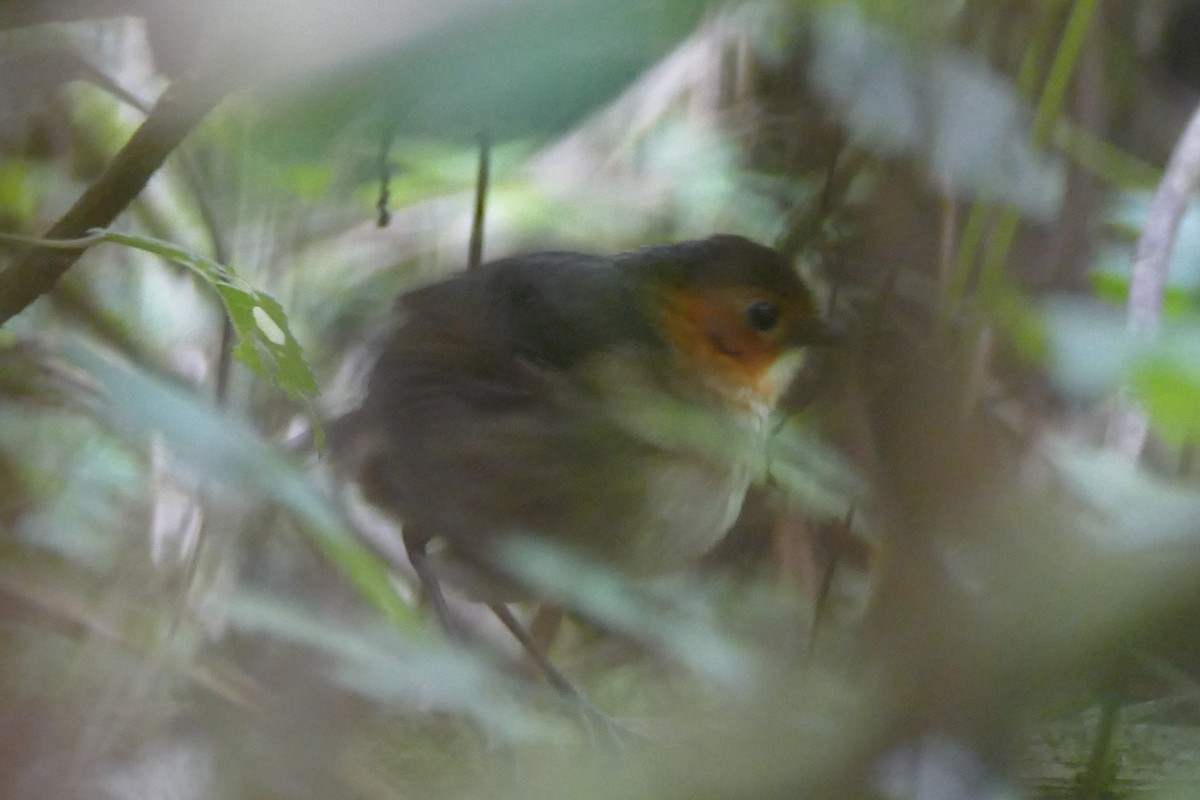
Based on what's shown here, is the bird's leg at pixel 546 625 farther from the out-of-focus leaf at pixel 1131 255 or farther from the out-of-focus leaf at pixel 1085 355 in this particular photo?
the out-of-focus leaf at pixel 1131 255

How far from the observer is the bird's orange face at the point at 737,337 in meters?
1.15

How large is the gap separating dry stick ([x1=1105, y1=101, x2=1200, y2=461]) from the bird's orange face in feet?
0.94

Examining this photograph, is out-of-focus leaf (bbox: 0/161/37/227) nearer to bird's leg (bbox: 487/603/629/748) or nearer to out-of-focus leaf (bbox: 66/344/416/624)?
out-of-focus leaf (bbox: 66/344/416/624)

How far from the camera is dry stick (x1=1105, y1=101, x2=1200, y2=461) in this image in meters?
0.73

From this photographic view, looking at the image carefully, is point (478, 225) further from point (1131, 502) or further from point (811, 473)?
point (1131, 502)

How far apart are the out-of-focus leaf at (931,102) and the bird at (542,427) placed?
148mm

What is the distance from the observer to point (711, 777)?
0.31 m

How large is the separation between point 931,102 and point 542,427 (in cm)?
37

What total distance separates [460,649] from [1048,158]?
666 mm

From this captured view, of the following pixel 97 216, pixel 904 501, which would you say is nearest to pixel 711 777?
pixel 904 501

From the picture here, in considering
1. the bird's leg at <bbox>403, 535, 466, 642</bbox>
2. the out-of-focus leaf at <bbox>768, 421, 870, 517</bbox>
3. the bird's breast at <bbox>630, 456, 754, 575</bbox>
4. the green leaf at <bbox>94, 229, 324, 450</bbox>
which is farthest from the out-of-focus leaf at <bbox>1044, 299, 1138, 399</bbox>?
the bird's leg at <bbox>403, 535, 466, 642</bbox>

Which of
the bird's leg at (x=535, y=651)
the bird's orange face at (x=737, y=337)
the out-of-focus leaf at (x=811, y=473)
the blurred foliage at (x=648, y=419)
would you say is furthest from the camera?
the bird's orange face at (x=737, y=337)

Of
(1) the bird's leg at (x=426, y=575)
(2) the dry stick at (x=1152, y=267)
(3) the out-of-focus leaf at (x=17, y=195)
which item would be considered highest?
(2) the dry stick at (x=1152, y=267)

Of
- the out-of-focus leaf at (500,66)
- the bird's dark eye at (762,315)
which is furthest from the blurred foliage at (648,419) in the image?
the bird's dark eye at (762,315)
